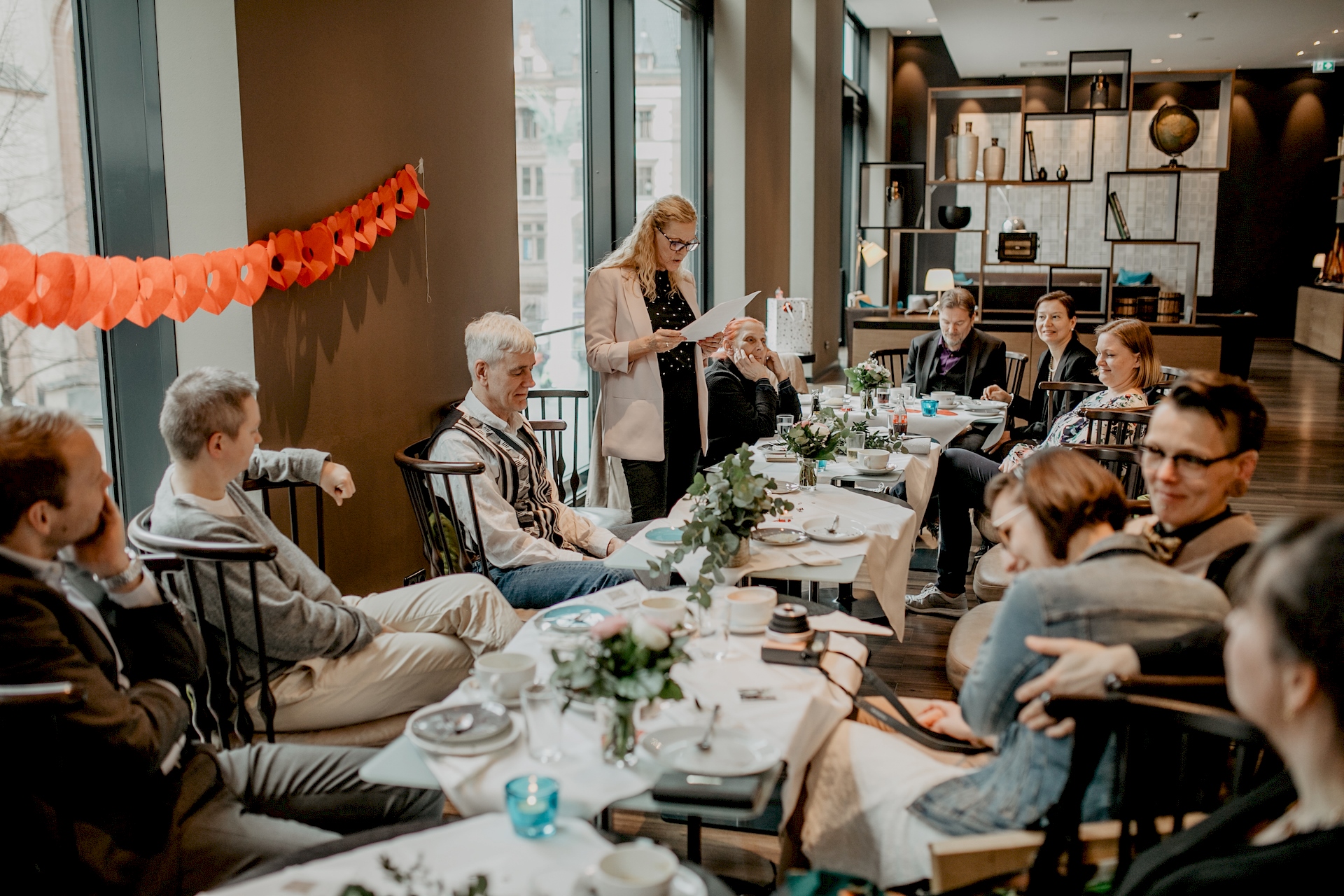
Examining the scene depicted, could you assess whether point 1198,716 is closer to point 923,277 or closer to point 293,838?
point 293,838

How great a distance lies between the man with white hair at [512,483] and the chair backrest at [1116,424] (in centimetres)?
197

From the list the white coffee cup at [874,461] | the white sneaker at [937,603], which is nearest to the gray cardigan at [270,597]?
the white coffee cup at [874,461]

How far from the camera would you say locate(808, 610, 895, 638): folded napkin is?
2.27m

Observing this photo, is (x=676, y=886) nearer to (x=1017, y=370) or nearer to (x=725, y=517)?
(x=725, y=517)

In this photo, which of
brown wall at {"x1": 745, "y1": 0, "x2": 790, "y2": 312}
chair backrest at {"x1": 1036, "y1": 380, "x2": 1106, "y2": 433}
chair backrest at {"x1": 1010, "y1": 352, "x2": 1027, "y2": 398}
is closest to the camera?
chair backrest at {"x1": 1036, "y1": 380, "x2": 1106, "y2": 433}

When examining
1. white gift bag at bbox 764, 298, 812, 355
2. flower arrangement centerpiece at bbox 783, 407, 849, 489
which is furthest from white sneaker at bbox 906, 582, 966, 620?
white gift bag at bbox 764, 298, 812, 355

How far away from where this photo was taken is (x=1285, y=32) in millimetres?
11742

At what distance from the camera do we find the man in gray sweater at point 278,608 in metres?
2.21

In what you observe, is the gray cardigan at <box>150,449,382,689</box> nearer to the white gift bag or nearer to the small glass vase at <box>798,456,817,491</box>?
the small glass vase at <box>798,456,817,491</box>

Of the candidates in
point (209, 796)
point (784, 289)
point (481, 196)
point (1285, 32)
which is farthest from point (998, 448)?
point (1285, 32)

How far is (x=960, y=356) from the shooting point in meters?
5.89

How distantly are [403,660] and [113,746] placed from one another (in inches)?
29.6

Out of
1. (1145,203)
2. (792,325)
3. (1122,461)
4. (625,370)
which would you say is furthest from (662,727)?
Answer: (1145,203)

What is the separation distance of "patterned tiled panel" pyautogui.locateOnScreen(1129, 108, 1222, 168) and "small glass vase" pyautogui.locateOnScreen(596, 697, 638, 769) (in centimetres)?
1587
